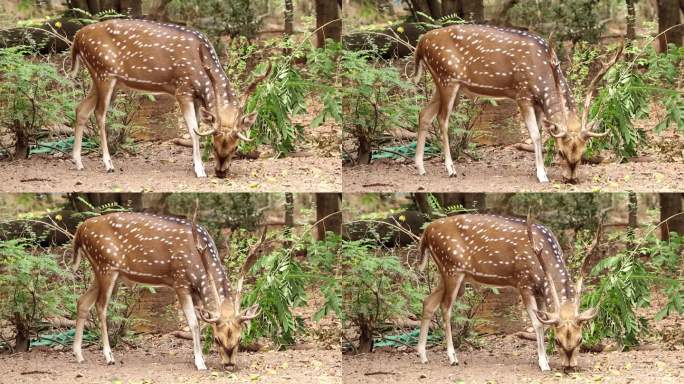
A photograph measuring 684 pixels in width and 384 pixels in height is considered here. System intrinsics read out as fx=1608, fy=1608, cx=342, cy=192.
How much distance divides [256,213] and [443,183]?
5.02ft

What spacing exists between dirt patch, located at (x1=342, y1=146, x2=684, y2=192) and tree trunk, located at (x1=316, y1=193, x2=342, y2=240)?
202 millimetres

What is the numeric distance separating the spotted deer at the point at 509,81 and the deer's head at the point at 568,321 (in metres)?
1.01

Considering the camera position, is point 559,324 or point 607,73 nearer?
point 559,324

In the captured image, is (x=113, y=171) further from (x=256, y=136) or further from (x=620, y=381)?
(x=620, y=381)

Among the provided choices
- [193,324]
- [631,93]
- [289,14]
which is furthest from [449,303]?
[289,14]

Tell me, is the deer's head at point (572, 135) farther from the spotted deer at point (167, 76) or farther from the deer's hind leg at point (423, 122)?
the spotted deer at point (167, 76)

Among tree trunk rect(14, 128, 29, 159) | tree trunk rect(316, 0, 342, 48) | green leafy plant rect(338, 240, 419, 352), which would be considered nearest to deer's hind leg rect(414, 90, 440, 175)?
green leafy plant rect(338, 240, 419, 352)

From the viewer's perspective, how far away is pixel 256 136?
12.8 metres

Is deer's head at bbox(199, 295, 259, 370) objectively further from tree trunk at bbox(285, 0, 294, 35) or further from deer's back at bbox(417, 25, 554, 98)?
tree trunk at bbox(285, 0, 294, 35)

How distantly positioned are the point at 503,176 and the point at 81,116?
Result: 3.30 meters

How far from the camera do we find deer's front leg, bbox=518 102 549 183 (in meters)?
12.1

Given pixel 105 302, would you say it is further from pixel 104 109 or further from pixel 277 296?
pixel 104 109

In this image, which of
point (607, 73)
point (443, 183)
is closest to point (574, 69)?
point (607, 73)

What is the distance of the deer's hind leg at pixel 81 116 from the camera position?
40.9ft
